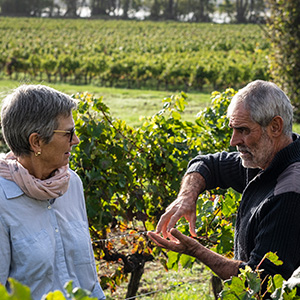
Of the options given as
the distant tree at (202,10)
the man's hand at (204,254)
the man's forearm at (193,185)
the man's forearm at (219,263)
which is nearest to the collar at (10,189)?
the man's hand at (204,254)

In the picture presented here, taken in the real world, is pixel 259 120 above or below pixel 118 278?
above

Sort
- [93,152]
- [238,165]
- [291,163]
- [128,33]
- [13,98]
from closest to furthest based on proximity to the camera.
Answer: [13,98]
[291,163]
[238,165]
[93,152]
[128,33]

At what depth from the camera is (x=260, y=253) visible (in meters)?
1.91

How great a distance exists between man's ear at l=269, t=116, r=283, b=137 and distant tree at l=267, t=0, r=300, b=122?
26.3 feet

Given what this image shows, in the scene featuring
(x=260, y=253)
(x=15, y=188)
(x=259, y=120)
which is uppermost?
(x=259, y=120)

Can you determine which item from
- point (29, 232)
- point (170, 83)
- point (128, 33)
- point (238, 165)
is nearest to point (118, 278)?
point (238, 165)

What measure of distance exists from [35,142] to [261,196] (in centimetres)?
98

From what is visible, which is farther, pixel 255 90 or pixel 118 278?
pixel 118 278

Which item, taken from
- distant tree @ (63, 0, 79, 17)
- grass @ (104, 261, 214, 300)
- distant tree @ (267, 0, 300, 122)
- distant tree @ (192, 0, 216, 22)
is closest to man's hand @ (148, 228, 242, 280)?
grass @ (104, 261, 214, 300)

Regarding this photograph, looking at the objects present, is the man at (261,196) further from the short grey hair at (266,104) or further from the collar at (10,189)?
the collar at (10,189)

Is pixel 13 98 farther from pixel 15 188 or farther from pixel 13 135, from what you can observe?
pixel 15 188

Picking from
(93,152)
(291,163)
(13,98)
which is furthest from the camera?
(93,152)

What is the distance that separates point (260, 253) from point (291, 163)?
44 centimetres

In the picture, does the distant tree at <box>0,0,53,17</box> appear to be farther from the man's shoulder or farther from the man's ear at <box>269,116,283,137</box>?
the man's shoulder
